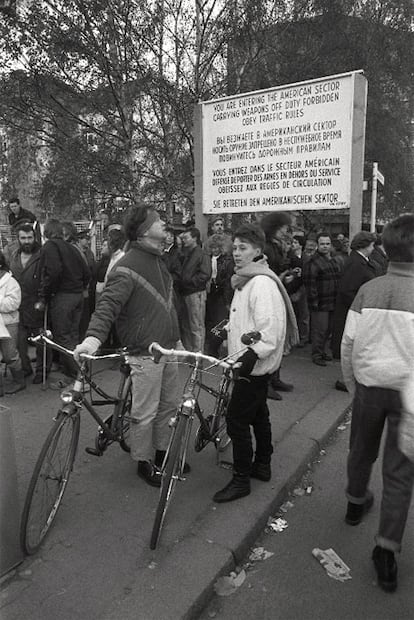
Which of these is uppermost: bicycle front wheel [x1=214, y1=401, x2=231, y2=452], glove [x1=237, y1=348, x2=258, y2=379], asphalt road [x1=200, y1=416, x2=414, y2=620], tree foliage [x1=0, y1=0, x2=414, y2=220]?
tree foliage [x1=0, y1=0, x2=414, y2=220]

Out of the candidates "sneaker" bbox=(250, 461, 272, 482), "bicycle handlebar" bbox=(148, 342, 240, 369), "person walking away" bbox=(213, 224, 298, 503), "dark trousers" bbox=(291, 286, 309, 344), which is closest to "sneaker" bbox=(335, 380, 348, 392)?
"dark trousers" bbox=(291, 286, 309, 344)

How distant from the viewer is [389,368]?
8.32 ft

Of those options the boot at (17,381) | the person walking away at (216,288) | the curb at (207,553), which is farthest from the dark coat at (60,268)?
the curb at (207,553)

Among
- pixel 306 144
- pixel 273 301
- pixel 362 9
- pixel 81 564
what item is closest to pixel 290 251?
pixel 306 144

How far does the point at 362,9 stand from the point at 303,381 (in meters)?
14.2

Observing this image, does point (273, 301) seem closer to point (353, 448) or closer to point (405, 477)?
point (353, 448)

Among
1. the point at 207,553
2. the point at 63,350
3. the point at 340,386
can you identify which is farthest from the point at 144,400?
the point at 340,386

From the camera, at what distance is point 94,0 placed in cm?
1026

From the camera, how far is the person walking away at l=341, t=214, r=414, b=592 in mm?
2484

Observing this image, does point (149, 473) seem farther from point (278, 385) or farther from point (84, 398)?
point (278, 385)

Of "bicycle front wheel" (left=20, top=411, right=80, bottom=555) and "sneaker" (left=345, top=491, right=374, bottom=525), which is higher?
"bicycle front wheel" (left=20, top=411, right=80, bottom=555)

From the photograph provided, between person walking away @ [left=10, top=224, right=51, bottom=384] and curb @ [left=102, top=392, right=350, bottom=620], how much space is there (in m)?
3.09

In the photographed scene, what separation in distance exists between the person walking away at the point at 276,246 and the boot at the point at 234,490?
6.61ft

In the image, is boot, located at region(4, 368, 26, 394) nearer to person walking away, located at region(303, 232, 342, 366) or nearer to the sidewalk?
the sidewalk
